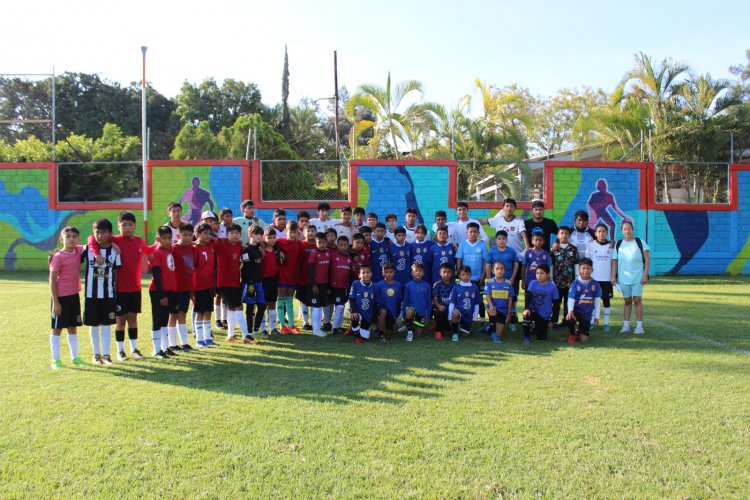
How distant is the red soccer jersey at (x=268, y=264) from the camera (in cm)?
789

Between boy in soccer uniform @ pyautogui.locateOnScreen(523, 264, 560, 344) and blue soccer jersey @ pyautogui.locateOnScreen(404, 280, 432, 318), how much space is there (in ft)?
4.38

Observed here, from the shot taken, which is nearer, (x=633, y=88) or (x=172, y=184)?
(x=172, y=184)

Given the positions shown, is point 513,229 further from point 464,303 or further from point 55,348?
point 55,348

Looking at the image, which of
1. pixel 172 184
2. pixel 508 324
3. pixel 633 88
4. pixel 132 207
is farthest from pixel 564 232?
pixel 633 88

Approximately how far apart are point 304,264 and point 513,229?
129 inches

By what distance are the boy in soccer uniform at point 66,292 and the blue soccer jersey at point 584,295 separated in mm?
6106

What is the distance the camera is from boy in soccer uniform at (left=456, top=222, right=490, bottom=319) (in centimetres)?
833

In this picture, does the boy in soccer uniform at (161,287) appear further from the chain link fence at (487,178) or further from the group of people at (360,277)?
the chain link fence at (487,178)

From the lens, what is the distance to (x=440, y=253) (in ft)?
27.8

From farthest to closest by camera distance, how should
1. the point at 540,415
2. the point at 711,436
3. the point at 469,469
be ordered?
the point at 540,415, the point at 711,436, the point at 469,469

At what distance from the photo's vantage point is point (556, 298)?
25.8 feet

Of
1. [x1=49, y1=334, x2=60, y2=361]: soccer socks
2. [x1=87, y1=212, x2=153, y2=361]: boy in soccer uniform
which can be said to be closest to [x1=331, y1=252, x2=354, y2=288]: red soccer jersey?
[x1=87, y1=212, x2=153, y2=361]: boy in soccer uniform

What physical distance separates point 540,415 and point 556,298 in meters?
3.61

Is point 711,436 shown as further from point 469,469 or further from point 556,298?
point 556,298
